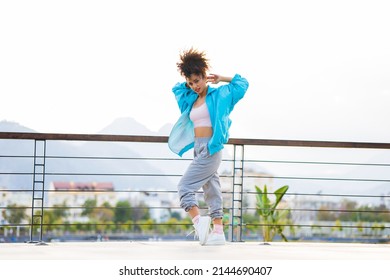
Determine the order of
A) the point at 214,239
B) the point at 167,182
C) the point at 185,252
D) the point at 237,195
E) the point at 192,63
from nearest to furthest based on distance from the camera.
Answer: the point at 185,252 → the point at 192,63 → the point at 214,239 → the point at 237,195 → the point at 167,182

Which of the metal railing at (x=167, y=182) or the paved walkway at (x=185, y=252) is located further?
the metal railing at (x=167, y=182)

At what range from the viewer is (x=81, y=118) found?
3603cm

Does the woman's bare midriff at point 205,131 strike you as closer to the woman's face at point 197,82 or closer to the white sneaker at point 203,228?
the woman's face at point 197,82

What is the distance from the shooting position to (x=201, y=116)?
385 cm

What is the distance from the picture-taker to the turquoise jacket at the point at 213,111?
12.3 ft

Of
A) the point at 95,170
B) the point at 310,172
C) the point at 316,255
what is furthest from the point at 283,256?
the point at 95,170

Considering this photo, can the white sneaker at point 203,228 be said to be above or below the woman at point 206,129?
below

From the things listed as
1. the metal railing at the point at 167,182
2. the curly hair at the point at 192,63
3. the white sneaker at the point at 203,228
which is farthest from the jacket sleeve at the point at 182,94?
the metal railing at the point at 167,182

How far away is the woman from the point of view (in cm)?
378

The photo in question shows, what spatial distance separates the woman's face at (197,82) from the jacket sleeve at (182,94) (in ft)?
0.29

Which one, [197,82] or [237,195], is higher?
[197,82]

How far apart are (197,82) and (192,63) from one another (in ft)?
0.34

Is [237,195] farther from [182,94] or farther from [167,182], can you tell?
[167,182]

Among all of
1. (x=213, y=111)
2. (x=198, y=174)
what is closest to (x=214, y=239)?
(x=198, y=174)
